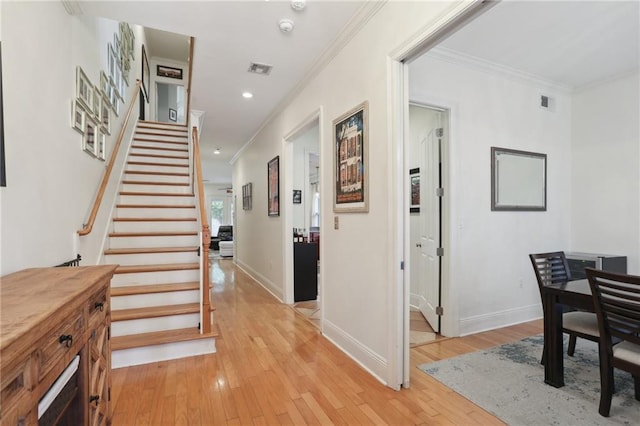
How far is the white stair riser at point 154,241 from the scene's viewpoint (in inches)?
144

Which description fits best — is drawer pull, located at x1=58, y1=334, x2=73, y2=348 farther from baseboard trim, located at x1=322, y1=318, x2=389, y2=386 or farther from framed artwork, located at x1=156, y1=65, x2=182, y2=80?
framed artwork, located at x1=156, y1=65, x2=182, y2=80

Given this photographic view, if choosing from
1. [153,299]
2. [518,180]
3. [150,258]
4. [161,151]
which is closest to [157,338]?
[153,299]

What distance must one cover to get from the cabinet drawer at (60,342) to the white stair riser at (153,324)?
177cm

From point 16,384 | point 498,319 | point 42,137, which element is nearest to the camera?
point 16,384

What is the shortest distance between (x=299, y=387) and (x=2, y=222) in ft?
6.46

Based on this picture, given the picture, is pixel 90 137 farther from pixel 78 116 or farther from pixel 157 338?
pixel 157 338

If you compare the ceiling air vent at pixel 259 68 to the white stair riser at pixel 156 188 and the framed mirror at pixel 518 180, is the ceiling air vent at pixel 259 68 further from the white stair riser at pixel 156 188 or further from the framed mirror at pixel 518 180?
the framed mirror at pixel 518 180

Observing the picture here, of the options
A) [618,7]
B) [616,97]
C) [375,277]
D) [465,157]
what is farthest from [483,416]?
[616,97]

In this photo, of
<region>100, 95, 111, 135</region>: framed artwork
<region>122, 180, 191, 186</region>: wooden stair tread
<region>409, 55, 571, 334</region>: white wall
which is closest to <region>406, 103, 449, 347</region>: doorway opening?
<region>409, 55, 571, 334</region>: white wall

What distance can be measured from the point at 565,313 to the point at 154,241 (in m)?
4.22

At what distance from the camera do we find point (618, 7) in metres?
2.47

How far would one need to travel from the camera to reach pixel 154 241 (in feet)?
12.4

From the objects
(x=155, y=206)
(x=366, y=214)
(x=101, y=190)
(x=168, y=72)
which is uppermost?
(x=168, y=72)

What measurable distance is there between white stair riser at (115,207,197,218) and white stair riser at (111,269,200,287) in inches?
47.5
